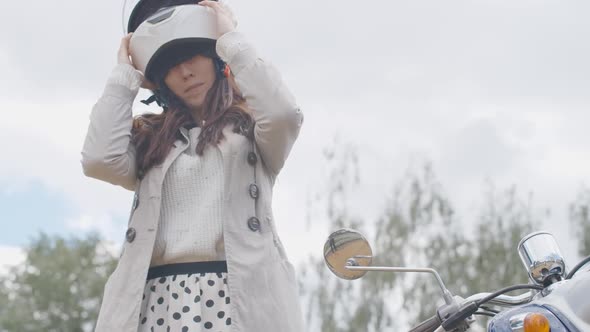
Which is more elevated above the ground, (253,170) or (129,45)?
(129,45)

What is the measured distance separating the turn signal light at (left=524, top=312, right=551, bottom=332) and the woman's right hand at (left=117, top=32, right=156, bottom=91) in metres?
1.70

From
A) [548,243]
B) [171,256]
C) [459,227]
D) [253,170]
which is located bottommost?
[548,243]

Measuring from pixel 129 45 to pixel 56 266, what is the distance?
32.6 m

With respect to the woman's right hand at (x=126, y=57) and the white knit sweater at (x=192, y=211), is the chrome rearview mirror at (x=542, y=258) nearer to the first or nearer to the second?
the white knit sweater at (x=192, y=211)

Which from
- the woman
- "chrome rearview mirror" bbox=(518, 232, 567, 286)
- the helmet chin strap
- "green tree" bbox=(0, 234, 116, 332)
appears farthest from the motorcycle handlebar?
"green tree" bbox=(0, 234, 116, 332)

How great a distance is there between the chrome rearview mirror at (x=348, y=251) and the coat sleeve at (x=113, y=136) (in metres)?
0.90

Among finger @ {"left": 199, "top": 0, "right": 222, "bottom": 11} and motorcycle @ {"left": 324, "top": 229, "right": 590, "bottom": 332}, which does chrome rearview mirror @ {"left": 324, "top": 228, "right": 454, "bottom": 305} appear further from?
finger @ {"left": 199, "top": 0, "right": 222, "bottom": 11}

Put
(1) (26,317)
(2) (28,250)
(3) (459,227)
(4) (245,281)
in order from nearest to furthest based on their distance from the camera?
(4) (245,281) → (3) (459,227) → (1) (26,317) → (2) (28,250)

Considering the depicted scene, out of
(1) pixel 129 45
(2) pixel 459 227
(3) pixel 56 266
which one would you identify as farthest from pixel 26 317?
(1) pixel 129 45

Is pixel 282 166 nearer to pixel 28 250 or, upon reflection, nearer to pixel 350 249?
pixel 350 249

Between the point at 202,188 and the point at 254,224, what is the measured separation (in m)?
0.20

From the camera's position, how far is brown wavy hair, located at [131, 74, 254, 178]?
3.10 metres

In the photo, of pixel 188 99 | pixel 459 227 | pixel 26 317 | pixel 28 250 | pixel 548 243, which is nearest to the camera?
pixel 548 243

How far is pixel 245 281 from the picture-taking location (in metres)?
2.81
